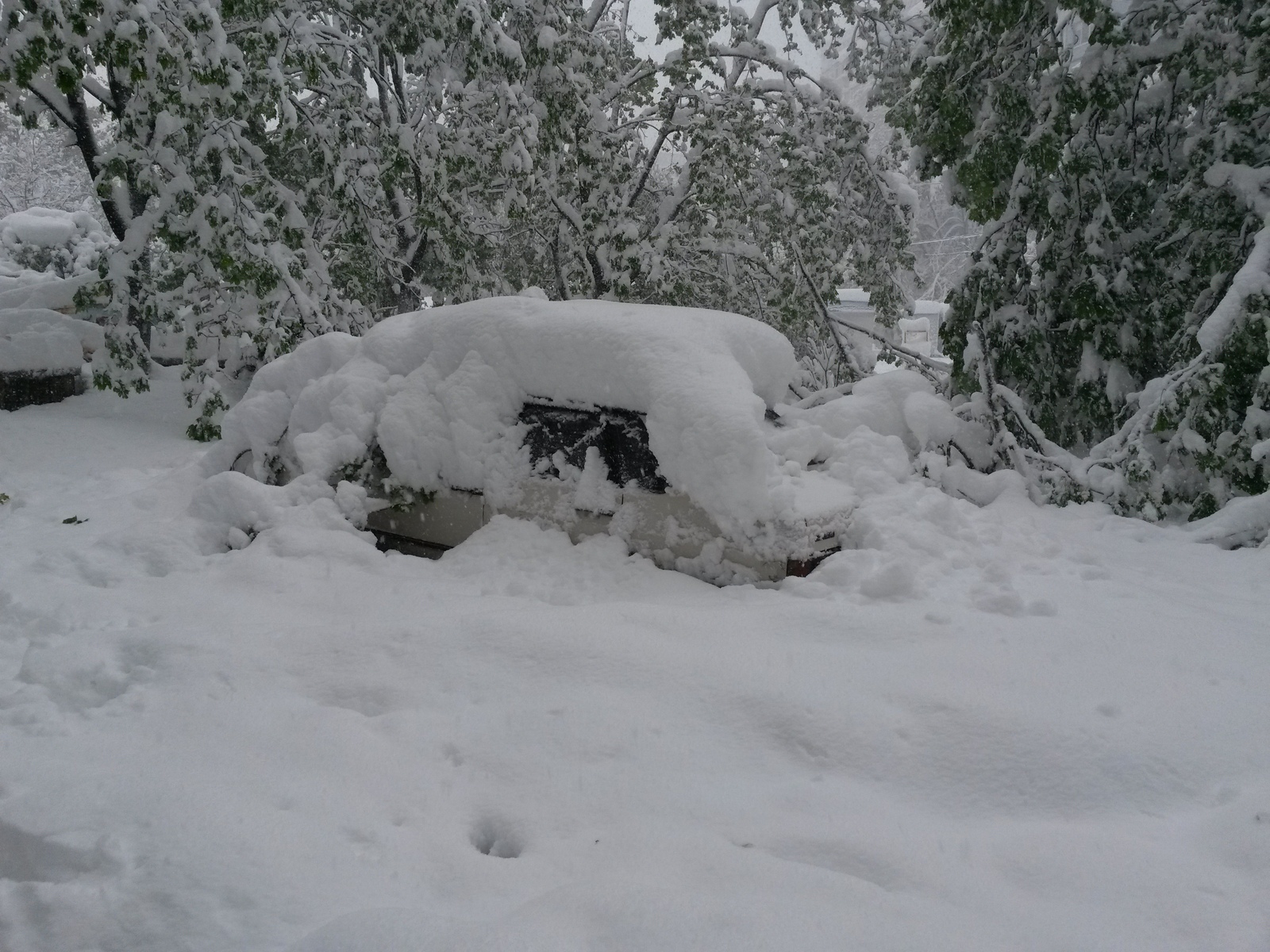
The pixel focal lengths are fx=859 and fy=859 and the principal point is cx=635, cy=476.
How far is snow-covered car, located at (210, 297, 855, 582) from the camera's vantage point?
11.8ft

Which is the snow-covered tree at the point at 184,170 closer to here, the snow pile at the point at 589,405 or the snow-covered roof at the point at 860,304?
the snow pile at the point at 589,405

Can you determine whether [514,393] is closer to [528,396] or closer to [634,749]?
[528,396]

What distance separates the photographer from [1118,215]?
5797mm

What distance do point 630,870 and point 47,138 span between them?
3804 centimetres

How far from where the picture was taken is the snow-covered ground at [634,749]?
1814 mm

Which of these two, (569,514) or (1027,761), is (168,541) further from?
(1027,761)

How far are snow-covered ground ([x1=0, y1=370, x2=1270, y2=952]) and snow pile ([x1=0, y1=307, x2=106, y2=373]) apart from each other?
577 centimetres

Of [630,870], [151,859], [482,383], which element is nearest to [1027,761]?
[630,870]

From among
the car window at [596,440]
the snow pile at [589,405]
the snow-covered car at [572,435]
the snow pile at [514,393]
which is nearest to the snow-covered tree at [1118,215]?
the snow pile at [589,405]

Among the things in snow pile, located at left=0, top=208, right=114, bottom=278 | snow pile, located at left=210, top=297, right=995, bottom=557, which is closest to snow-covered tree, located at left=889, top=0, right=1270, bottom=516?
snow pile, located at left=210, top=297, right=995, bottom=557

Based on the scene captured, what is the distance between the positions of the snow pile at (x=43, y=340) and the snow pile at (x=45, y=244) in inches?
369

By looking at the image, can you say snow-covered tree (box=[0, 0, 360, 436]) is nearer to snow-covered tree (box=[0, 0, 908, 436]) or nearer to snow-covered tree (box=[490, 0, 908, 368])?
snow-covered tree (box=[0, 0, 908, 436])

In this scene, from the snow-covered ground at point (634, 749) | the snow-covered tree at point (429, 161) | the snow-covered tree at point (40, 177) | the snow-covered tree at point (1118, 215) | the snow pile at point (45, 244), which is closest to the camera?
the snow-covered ground at point (634, 749)

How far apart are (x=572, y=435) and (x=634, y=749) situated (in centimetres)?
186
